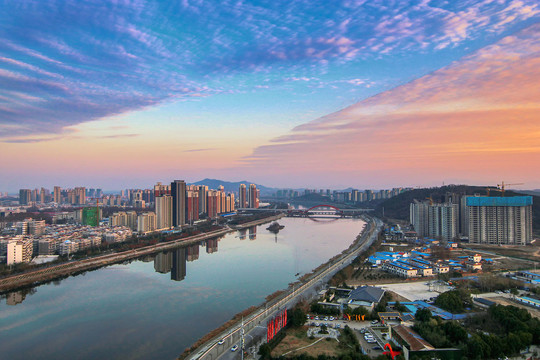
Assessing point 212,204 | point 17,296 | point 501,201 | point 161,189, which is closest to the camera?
point 17,296

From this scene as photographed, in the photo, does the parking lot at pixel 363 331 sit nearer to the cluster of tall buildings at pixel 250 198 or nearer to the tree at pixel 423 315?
the tree at pixel 423 315

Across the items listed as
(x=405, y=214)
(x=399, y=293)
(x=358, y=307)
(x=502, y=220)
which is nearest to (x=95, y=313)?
(x=358, y=307)

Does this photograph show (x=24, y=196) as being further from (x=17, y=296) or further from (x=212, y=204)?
(x=17, y=296)

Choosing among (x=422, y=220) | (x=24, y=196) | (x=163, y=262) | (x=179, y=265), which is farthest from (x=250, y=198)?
(x=179, y=265)

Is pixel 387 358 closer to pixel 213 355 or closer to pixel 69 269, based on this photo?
pixel 213 355

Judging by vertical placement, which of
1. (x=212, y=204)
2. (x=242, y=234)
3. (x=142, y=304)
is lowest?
(x=242, y=234)
